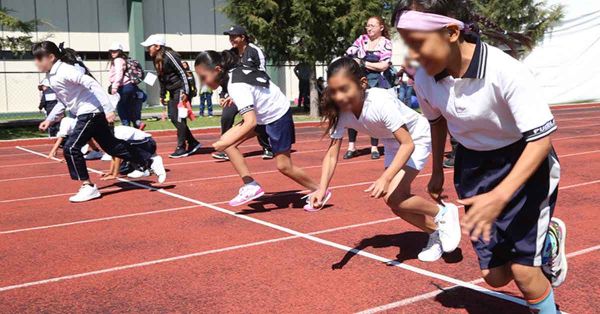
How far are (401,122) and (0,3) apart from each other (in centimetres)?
2600

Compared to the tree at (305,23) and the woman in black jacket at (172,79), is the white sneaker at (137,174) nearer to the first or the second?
the woman in black jacket at (172,79)

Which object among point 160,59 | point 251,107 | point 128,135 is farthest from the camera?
point 160,59

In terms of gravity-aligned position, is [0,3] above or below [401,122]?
above

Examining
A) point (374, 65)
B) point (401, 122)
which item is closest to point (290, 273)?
point (401, 122)

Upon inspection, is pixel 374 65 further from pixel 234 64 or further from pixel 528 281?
pixel 528 281

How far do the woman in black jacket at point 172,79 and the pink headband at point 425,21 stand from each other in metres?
8.44

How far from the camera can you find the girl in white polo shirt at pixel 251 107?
6.37m

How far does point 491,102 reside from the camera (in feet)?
9.20

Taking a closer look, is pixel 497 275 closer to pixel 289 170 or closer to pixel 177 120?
pixel 289 170

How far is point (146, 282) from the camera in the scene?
4.35 meters

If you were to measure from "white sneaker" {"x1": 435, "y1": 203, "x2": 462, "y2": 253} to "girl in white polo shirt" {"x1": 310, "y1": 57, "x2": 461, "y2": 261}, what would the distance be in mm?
509

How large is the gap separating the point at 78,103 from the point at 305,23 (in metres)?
15.1

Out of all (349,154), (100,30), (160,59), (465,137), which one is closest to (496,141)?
(465,137)

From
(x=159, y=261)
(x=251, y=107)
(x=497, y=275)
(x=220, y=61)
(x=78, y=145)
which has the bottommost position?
(x=159, y=261)
